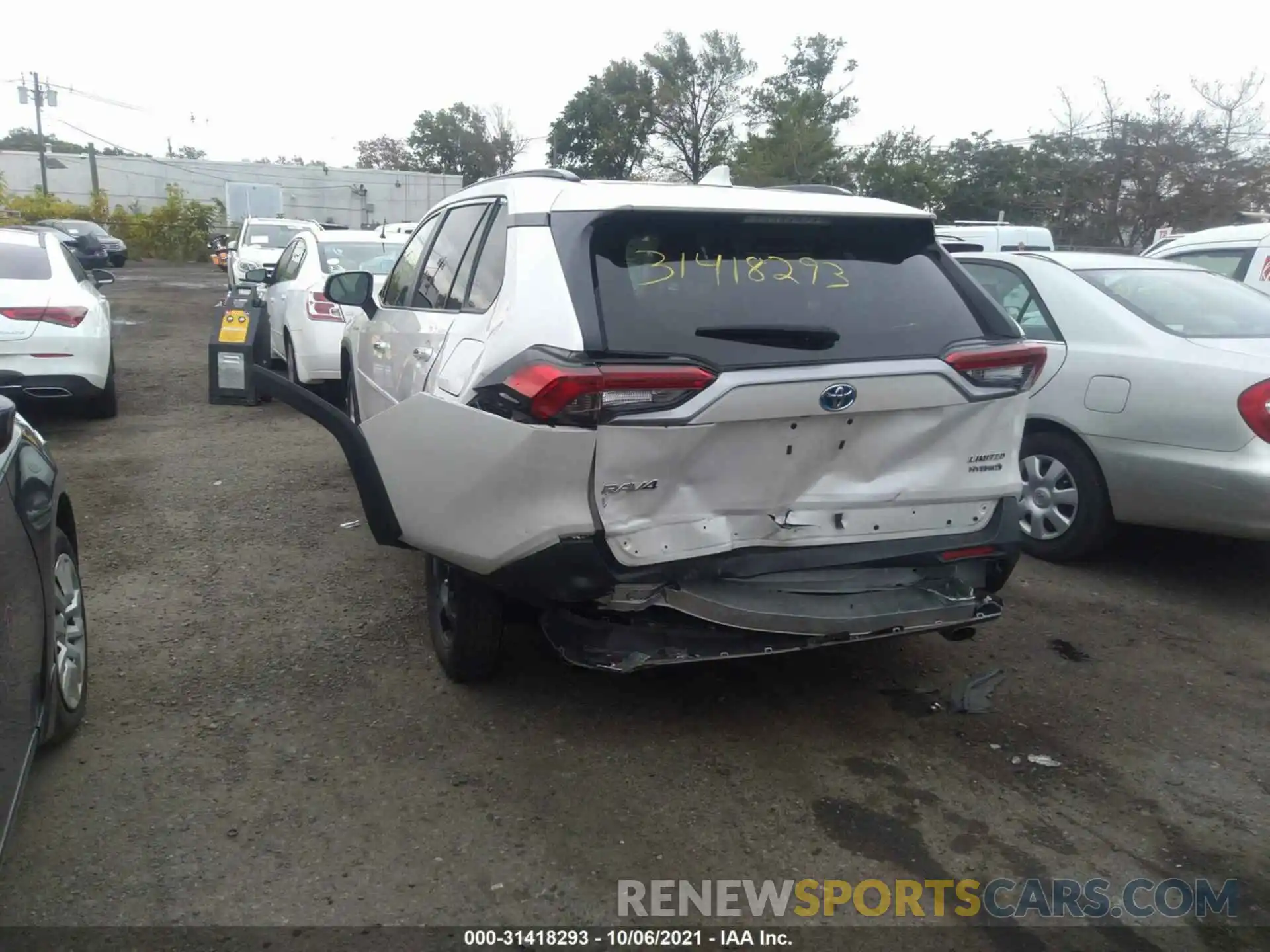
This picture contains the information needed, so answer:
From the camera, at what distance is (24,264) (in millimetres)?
8047

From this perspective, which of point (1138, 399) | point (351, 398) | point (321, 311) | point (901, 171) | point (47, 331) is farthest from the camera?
point (901, 171)

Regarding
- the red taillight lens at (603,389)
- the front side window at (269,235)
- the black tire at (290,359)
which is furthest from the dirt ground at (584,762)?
the front side window at (269,235)

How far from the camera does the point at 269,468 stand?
23.5 ft

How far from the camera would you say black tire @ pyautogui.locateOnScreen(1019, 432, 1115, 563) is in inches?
202

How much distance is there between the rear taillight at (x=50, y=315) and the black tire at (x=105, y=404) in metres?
0.61

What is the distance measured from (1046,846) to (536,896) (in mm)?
1492

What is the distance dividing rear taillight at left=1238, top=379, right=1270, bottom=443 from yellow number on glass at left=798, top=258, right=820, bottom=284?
2376 millimetres

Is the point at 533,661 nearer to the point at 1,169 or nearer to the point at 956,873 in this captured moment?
the point at 956,873

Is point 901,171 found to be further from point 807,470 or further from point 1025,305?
point 807,470

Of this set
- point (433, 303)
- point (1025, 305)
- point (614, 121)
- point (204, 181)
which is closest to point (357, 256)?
point (433, 303)

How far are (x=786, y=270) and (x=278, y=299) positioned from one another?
788 cm

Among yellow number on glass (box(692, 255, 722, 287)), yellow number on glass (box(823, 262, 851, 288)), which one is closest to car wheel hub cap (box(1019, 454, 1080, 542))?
yellow number on glass (box(823, 262, 851, 288))

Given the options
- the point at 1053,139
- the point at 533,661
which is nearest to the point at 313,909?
the point at 533,661

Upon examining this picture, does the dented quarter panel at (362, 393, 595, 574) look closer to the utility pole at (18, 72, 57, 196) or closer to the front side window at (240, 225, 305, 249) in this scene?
the front side window at (240, 225, 305, 249)
